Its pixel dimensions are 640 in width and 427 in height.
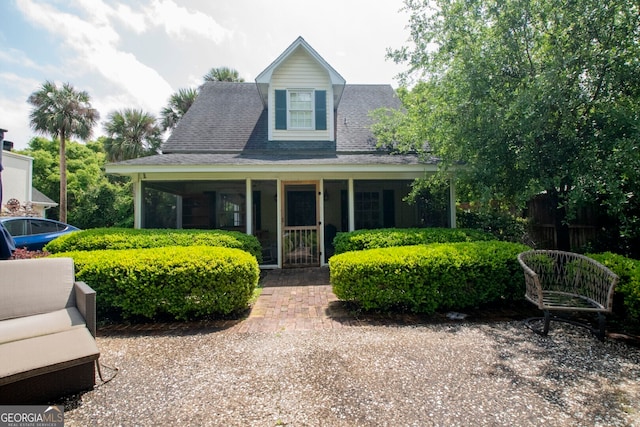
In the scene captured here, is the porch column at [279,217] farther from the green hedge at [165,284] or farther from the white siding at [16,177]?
the white siding at [16,177]

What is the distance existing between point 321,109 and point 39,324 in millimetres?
8632

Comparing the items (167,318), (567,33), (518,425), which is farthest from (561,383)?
(567,33)

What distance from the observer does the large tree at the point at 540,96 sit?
4.66m

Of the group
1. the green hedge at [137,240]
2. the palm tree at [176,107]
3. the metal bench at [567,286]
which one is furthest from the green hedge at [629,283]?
the palm tree at [176,107]

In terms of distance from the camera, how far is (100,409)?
2355 mm

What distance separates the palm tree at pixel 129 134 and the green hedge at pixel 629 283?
20.6m

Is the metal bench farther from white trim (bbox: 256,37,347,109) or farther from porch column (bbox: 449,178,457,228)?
white trim (bbox: 256,37,347,109)

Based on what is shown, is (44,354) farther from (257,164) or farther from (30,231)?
(30,231)

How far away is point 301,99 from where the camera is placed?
9711mm

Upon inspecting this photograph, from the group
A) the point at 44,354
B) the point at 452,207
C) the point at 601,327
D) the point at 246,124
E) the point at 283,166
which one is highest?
the point at 246,124

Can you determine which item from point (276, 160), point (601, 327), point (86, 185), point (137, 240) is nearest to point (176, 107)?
point (276, 160)

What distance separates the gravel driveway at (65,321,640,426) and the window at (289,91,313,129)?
741 cm

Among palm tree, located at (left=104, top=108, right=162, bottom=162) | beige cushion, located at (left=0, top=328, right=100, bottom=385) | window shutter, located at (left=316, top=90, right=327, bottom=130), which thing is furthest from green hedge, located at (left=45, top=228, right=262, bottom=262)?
palm tree, located at (left=104, top=108, right=162, bottom=162)

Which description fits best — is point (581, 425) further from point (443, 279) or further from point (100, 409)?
point (100, 409)
